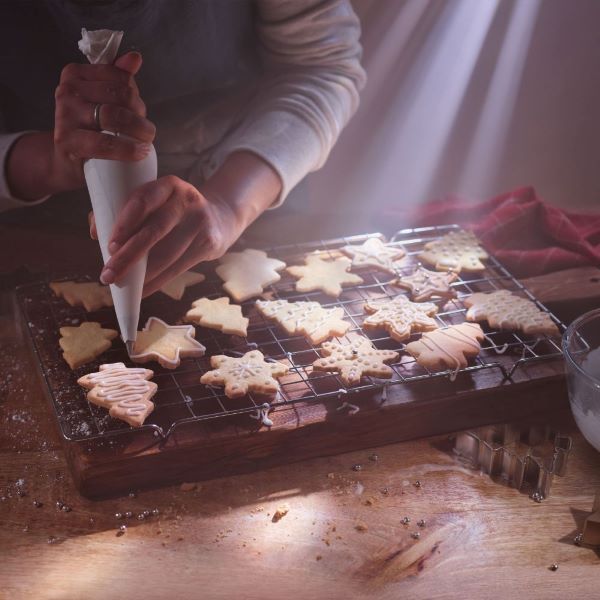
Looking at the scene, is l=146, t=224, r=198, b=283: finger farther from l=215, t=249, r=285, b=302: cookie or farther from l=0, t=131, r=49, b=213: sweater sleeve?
l=0, t=131, r=49, b=213: sweater sleeve

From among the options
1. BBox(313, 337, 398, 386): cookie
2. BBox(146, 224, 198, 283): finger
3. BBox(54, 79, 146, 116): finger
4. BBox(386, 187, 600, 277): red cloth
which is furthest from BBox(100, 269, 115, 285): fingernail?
BBox(386, 187, 600, 277): red cloth

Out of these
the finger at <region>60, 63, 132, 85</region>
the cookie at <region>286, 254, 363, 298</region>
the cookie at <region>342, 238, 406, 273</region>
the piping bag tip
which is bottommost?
the piping bag tip

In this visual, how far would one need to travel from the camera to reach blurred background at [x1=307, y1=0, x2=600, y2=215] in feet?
8.68

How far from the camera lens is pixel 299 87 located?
2.00 m

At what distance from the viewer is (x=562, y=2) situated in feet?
8.54

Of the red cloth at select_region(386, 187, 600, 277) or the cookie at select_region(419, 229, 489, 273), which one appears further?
the red cloth at select_region(386, 187, 600, 277)

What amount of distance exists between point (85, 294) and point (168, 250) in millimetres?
269

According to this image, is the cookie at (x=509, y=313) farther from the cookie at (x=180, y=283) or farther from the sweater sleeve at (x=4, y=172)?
the sweater sleeve at (x=4, y=172)

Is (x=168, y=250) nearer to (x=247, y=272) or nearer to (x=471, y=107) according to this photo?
(x=247, y=272)

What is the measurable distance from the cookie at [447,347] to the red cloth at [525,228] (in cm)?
47

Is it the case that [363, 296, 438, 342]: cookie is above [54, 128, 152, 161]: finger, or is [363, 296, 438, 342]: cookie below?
below

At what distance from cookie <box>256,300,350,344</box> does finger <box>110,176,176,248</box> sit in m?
0.39

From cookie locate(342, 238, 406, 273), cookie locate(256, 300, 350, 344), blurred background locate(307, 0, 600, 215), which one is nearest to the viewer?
cookie locate(256, 300, 350, 344)

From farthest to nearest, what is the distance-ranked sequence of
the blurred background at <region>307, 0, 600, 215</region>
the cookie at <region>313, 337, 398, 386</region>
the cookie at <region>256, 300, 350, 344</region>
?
1. the blurred background at <region>307, 0, 600, 215</region>
2. the cookie at <region>256, 300, 350, 344</region>
3. the cookie at <region>313, 337, 398, 386</region>
